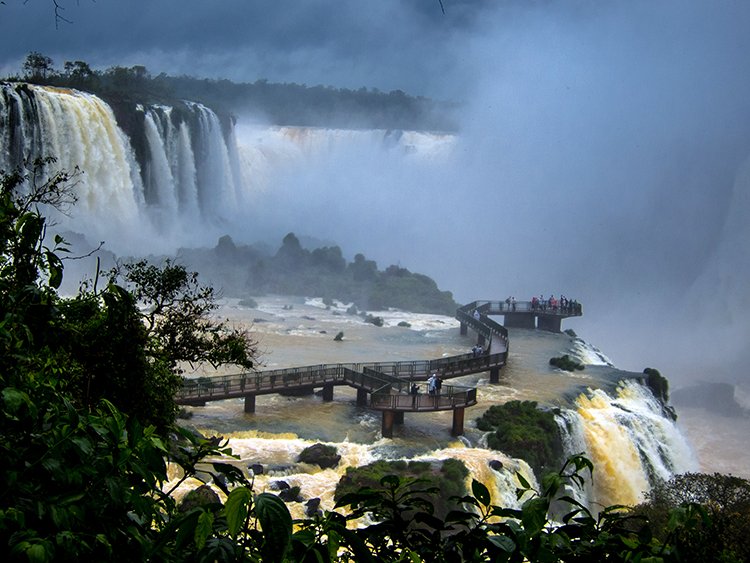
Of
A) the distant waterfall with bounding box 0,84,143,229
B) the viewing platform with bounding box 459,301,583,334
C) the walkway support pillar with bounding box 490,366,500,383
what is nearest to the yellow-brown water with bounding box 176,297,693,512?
the walkway support pillar with bounding box 490,366,500,383

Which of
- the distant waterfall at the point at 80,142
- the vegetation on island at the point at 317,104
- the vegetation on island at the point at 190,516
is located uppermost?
the vegetation on island at the point at 317,104

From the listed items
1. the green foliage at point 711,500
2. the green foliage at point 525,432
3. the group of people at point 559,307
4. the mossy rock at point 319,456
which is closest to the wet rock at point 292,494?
the mossy rock at point 319,456

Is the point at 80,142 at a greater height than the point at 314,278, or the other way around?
the point at 80,142

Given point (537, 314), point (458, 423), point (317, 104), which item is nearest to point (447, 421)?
point (458, 423)

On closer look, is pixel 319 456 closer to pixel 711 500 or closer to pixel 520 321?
pixel 711 500

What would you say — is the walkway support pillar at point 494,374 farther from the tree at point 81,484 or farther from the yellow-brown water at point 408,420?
the tree at point 81,484

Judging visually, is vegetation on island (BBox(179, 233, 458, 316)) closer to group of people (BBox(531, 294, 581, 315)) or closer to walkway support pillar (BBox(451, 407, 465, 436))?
group of people (BBox(531, 294, 581, 315))

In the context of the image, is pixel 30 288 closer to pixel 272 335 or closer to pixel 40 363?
pixel 40 363
